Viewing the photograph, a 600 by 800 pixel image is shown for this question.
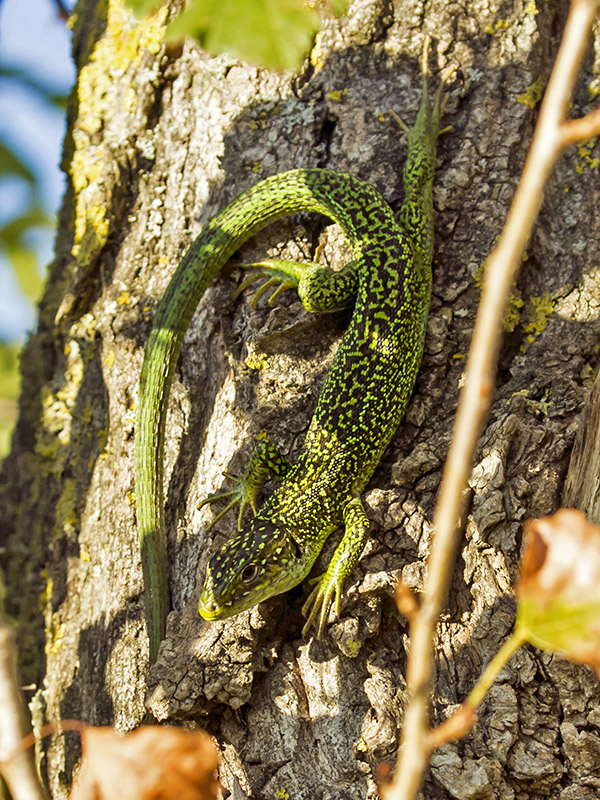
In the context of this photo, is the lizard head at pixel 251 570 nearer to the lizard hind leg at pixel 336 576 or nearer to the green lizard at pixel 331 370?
the green lizard at pixel 331 370

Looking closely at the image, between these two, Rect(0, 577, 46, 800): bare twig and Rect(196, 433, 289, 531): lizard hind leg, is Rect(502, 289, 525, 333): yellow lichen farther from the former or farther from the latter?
Rect(0, 577, 46, 800): bare twig

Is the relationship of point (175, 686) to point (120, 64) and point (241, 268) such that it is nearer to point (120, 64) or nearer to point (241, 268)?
point (241, 268)

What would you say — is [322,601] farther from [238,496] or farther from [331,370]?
[331,370]

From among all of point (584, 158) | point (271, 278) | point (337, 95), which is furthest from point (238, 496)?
point (584, 158)

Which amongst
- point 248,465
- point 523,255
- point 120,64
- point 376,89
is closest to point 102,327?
point 248,465

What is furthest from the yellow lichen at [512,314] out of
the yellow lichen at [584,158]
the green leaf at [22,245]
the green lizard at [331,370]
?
the green leaf at [22,245]
